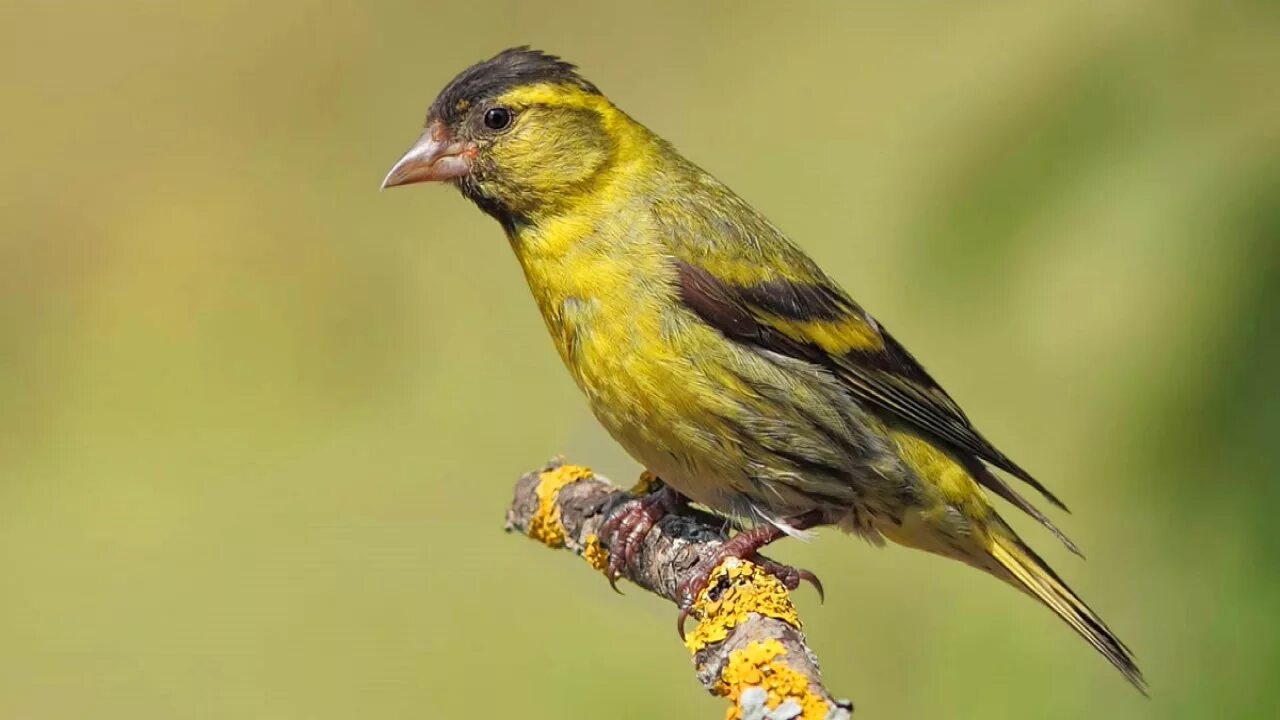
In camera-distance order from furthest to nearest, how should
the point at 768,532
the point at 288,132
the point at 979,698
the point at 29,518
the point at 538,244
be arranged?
the point at 288,132
the point at 29,518
the point at 538,244
the point at 768,532
the point at 979,698

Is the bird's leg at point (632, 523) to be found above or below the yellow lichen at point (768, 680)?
above

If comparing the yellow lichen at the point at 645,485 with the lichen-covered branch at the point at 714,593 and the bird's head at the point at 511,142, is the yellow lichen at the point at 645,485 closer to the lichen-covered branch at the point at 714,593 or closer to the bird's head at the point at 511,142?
the lichen-covered branch at the point at 714,593

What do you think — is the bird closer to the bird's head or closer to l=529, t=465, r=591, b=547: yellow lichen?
the bird's head

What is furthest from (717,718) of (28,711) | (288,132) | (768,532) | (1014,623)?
(288,132)

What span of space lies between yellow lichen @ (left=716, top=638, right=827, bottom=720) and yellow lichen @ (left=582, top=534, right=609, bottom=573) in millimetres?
1013

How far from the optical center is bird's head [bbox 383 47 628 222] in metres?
3.77

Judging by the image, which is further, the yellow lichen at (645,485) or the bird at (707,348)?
the yellow lichen at (645,485)

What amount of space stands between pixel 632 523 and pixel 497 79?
1232 mm

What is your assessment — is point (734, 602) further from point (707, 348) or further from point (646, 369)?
point (707, 348)

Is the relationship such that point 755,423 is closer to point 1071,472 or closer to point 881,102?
point 1071,472

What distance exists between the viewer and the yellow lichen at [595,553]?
359 centimetres

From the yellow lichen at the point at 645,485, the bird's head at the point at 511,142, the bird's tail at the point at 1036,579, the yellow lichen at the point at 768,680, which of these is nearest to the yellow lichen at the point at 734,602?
the yellow lichen at the point at 768,680

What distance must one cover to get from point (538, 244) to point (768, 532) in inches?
36.8

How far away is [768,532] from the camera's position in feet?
11.0
